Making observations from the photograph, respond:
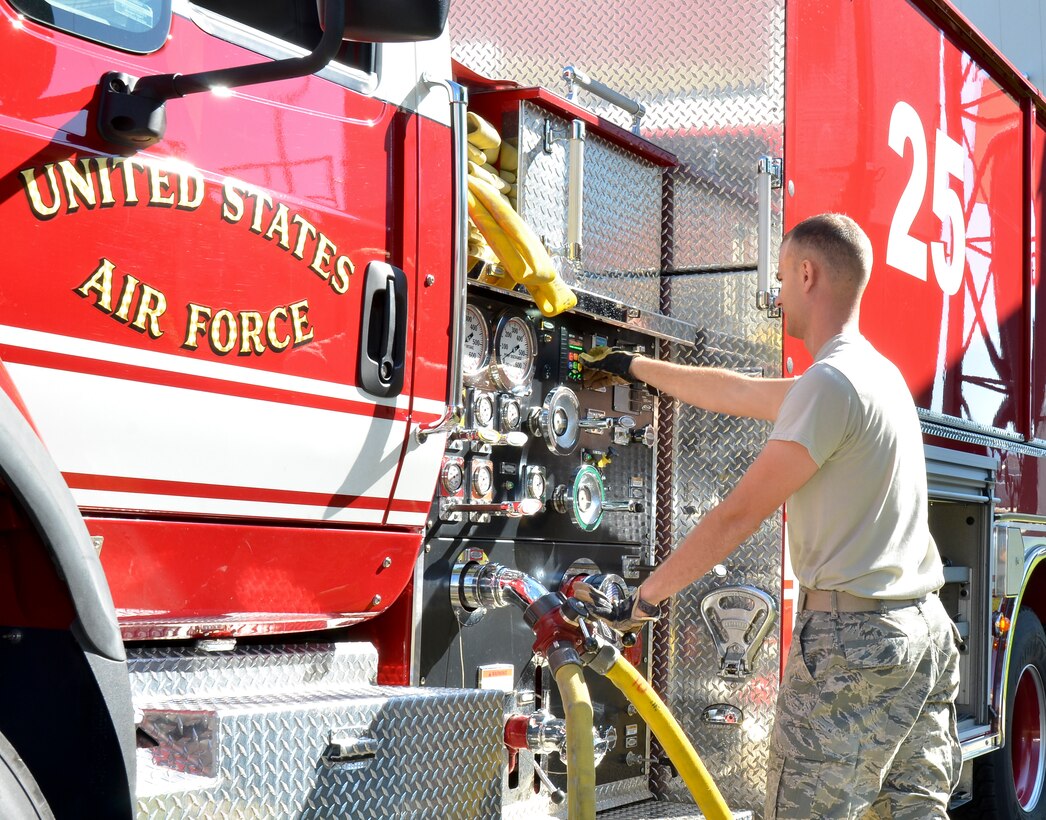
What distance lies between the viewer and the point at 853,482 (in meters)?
2.98

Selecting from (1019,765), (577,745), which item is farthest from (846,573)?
(1019,765)

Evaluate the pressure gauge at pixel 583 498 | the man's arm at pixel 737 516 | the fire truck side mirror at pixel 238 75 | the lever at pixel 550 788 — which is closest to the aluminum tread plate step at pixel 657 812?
the lever at pixel 550 788

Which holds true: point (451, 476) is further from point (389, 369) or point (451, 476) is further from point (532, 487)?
point (389, 369)

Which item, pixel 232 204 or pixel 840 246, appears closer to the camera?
pixel 232 204

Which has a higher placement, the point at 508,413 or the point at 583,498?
the point at 508,413

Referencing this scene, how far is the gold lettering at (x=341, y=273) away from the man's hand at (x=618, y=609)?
996 mm

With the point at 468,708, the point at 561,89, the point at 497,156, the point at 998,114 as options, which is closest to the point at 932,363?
the point at 998,114

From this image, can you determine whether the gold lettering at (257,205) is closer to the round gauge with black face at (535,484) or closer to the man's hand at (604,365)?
the round gauge with black face at (535,484)

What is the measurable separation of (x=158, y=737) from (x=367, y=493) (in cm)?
65

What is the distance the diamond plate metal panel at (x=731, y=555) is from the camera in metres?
4.05

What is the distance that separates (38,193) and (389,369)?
83 centimetres

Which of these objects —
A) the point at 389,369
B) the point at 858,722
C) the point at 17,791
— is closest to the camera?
the point at 17,791

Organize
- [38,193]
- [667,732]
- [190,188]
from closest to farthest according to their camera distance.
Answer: [38,193], [190,188], [667,732]

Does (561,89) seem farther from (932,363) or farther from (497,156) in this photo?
(932,363)
